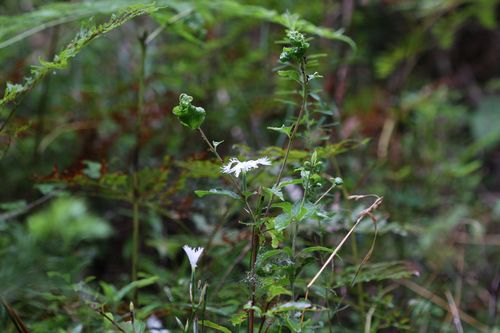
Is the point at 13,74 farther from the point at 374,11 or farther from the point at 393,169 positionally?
the point at 374,11

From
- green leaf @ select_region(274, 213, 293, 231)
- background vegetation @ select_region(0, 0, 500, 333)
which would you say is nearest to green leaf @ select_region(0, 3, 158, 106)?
background vegetation @ select_region(0, 0, 500, 333)

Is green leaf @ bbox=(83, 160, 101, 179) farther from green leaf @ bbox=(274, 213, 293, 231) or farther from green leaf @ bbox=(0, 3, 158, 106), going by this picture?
green leaf @ bbox=(274, 213, 293, 231)

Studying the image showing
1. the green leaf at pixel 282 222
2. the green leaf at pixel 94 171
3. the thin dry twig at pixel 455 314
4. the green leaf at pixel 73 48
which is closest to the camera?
the green leaf at pixel 282 222

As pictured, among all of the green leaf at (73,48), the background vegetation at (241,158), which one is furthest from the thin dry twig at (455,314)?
the green leaf at (73,48)

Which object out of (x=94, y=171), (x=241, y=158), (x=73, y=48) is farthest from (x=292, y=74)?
(x=94, y=171)

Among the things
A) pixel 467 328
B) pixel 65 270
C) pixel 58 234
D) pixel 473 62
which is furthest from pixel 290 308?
pixel 473 62

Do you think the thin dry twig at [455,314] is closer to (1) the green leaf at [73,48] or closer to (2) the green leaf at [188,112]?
(2) the green leaf at [188,112]
